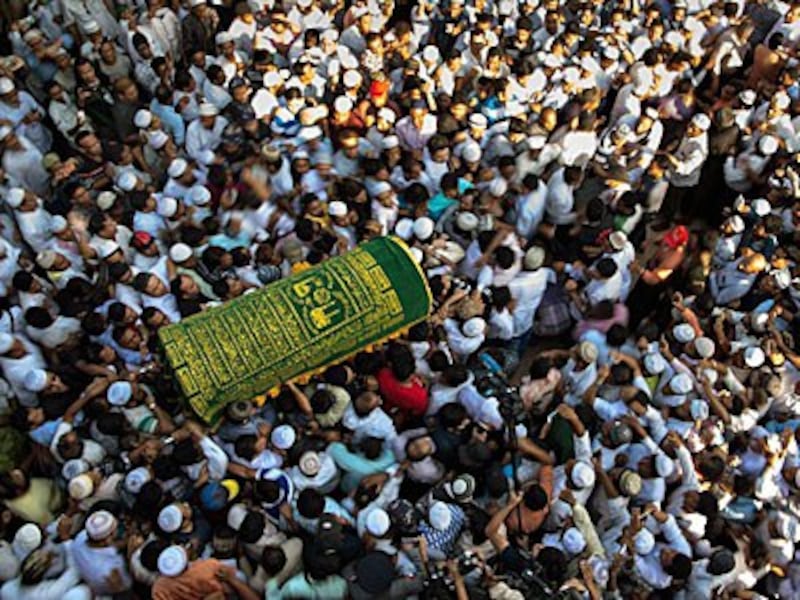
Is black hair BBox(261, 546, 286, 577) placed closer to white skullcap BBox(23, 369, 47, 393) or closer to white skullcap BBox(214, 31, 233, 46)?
white skullcap BBox(23, 369, 47, 393)

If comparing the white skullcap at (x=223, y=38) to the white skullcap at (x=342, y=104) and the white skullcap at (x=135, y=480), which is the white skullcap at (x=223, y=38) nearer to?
the white skullcap at (x=342, y=104)

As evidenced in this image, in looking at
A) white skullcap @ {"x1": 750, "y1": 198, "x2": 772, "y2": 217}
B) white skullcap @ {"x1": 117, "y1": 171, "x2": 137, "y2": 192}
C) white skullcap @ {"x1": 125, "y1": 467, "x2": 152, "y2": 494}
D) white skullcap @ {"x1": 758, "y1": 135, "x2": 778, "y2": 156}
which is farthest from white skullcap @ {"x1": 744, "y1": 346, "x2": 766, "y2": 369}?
white skullcap @ {"x1": 117, "y1": 171, "x2": 137, "y2": 192}

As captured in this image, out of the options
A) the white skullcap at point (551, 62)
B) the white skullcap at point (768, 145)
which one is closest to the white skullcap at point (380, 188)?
the white skullcap at point (551, 62)

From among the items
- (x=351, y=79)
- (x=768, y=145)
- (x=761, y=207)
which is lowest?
(x=761, y=207)

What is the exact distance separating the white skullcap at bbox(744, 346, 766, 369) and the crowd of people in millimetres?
17

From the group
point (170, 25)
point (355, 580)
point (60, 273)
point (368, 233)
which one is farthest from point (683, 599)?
point (170, 25)

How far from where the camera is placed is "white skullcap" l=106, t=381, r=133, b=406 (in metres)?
4.46

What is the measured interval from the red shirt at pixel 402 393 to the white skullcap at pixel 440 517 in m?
0.74

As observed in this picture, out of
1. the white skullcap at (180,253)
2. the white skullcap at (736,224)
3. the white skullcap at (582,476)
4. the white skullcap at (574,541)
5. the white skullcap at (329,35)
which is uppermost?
the white skullcap at (329,35)

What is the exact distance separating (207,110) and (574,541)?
3.84 m

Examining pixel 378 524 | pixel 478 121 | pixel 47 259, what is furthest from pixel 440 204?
pixel 47 259

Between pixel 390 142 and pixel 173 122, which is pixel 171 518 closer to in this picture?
pixel 390 142

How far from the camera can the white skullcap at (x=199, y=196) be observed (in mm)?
5441

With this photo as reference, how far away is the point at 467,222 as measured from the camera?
552 cm
